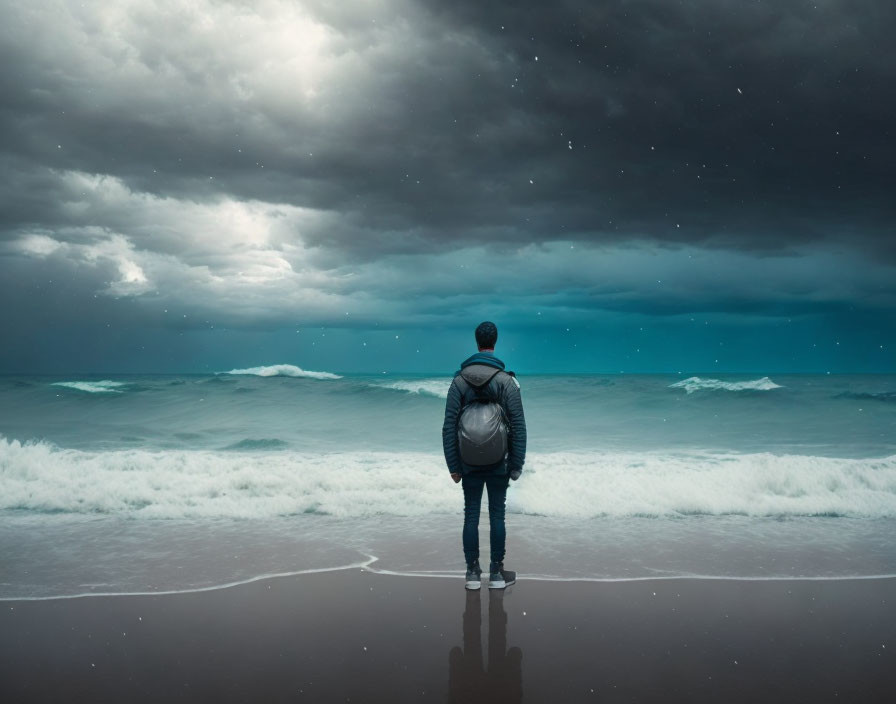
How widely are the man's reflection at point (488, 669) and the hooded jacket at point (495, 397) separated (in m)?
1.12

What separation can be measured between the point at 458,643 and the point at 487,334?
2.40 m

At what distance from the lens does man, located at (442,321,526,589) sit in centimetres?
501

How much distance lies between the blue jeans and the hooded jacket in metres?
0.08

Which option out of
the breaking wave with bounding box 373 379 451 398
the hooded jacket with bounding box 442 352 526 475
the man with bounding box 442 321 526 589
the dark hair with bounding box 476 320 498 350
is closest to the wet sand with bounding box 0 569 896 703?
the man with bounding box 442 321 526 589

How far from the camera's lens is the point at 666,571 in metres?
5.66

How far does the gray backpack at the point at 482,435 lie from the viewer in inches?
191

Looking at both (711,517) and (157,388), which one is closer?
(711,517)

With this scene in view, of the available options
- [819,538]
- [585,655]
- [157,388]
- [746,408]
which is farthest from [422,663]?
[157,388]

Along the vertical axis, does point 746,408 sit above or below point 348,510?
above

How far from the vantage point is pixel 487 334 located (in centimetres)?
521

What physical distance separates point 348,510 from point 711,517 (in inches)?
190

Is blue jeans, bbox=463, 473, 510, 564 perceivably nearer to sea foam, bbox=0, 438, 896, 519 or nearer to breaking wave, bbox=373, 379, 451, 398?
sea foam, bbox=0, 438, 896, 519

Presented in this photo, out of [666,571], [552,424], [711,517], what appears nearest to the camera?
[666,571]

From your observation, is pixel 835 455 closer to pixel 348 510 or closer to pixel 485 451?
pixel 348 510
